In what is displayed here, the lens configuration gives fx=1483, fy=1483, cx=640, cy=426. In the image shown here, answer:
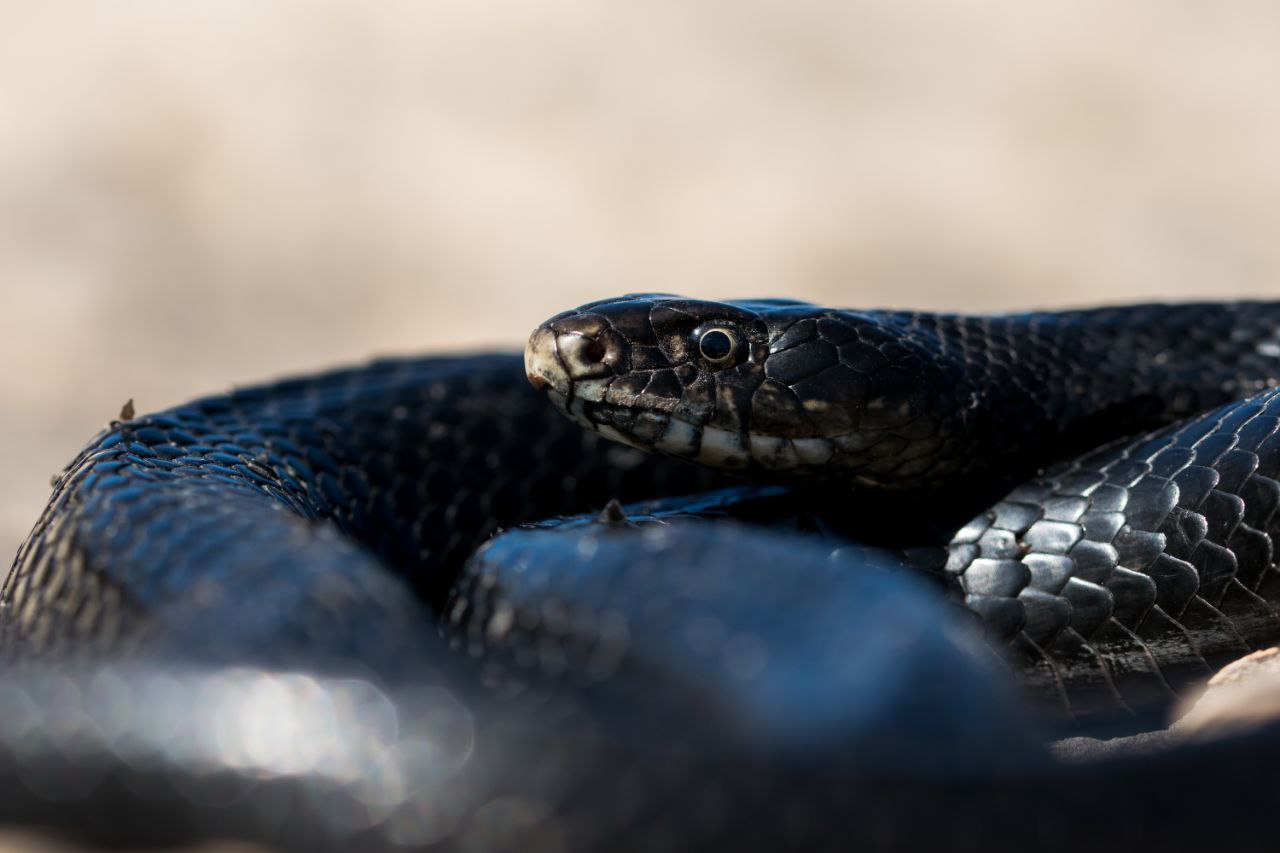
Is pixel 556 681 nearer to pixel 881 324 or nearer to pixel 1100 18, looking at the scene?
pixel 881 324

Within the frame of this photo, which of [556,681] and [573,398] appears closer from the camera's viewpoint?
[556,681]

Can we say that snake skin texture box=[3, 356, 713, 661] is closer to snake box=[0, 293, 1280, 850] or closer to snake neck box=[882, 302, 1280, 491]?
snake box=[0, 293, 1280, 850]

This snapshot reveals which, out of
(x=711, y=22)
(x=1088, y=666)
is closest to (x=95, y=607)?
(x=1088, y=666)

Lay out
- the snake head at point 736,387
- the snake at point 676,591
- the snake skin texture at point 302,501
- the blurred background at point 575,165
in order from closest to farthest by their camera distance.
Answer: the snake at point 676,591
the snake skin texture at point 302,501
the snake head at point 736,387
the blurred background at point 575,165

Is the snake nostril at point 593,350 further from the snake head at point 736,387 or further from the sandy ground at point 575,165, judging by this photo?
the sandy ground at point 575,165

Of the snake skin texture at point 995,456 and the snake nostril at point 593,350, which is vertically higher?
the snake nostril at point 593,350

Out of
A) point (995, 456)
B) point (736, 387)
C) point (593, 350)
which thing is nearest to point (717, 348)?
point (736, 387)

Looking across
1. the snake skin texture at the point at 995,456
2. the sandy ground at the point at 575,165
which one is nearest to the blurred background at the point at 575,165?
the sandy ground at the point at 575,165

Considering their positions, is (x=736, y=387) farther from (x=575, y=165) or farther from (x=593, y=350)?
(x=575, y=165)
